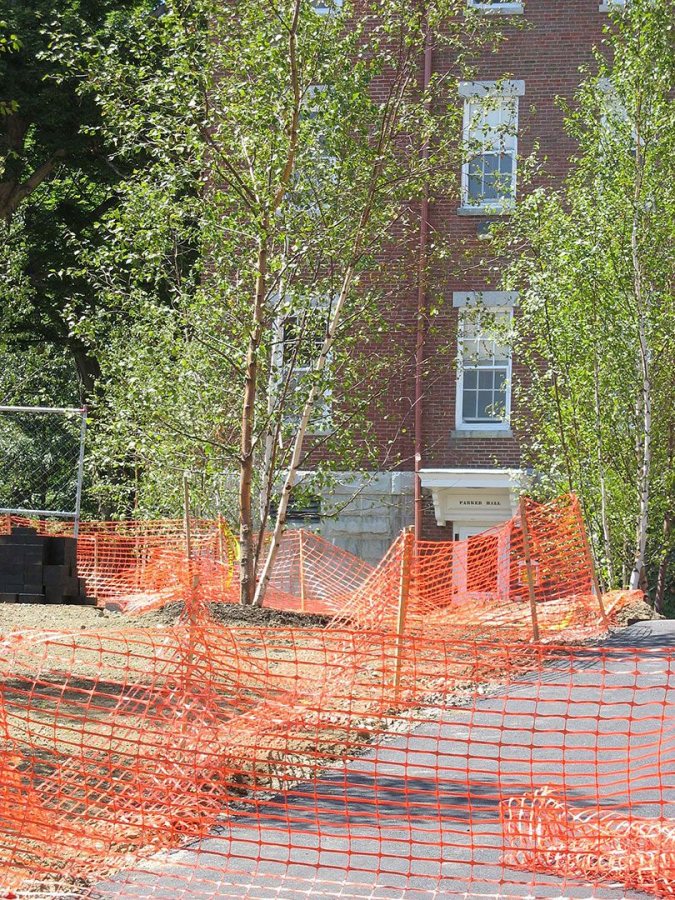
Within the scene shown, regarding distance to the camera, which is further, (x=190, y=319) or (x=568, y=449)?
(x=568, y=449)

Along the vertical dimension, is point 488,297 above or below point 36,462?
above

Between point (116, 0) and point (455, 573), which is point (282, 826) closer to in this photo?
point (455, 573)

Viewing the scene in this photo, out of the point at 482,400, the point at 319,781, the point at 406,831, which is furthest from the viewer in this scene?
the point at 482,400

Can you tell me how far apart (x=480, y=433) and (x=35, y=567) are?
→ 30.7 feet

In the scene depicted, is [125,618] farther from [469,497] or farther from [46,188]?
[46,188]

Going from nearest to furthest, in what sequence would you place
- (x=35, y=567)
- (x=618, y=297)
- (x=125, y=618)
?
1. (x=125, y=618)
2. (x=35, y=567)
3. (x=618, y=297)

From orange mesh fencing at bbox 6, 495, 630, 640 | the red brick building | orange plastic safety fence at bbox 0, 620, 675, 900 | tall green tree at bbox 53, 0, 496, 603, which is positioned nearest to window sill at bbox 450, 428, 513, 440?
the red brick building

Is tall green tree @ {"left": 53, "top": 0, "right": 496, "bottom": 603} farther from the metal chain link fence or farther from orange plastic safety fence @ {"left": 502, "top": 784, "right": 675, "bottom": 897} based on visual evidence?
the metal chain link fence

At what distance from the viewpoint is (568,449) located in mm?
16203

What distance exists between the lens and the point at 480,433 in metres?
21.6

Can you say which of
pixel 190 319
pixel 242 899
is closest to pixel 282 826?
pixel 242 899

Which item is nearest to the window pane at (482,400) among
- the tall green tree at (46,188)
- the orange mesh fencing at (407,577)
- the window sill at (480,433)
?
the window sill at (480,433)

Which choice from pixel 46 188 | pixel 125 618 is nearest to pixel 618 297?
pixel 125 618

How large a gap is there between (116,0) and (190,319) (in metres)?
14.2
